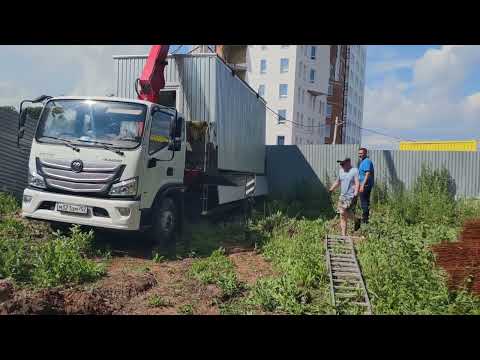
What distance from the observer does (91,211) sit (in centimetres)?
623

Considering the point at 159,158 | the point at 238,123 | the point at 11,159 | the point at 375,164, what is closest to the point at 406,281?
the point at 159,158

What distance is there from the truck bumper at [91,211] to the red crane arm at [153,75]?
2.85m

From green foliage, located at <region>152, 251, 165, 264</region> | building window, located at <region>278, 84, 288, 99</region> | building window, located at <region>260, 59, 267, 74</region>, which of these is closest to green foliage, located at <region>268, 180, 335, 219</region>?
green foliage, located at <region>152, 251, 165, 264</region>

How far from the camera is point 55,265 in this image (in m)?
5.46

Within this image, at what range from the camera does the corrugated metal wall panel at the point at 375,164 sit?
13.9 metres

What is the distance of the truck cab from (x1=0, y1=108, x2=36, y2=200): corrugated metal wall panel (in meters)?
3.54

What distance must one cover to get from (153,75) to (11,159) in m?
4.16

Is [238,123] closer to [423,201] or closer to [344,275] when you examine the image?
[423,201]

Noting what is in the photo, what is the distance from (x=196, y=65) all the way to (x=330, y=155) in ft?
27.0

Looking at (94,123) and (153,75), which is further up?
(153,75)

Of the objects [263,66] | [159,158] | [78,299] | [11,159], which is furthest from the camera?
[263,66]

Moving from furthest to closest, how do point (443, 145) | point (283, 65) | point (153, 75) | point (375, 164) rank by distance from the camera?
1. point (283, 65)
2. point (443, 145)
3. point (375, 164)
4. point (153, 75)
